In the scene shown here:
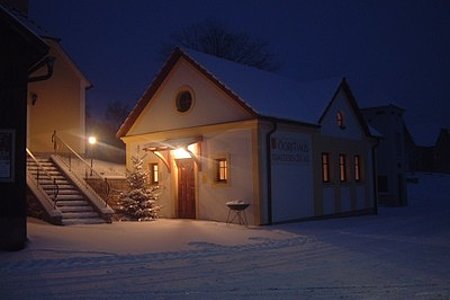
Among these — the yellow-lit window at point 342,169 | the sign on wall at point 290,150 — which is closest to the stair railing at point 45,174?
the sign on wall at point 290,150

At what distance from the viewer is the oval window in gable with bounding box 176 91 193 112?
817 inches

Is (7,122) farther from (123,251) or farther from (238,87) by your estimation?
(238,87)

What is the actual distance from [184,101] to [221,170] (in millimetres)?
3275

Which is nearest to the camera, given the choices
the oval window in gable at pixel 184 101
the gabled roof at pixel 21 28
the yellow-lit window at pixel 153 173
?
the gabled roof at pixel 21 28

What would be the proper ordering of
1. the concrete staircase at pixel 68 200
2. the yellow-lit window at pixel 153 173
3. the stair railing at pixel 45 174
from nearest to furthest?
the concrete staircase at pixel 68 200 < the stair railing at pixel 45 174 < the yellow-lit window at pixel 153 173

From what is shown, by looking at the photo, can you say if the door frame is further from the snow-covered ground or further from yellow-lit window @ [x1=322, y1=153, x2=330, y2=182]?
yellow-lit window @ [x1=322, y1=153, x2=330, y2=182]

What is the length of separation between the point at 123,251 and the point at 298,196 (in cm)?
968

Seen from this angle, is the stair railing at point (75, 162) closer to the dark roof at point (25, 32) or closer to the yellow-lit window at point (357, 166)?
the dark roof at point (25, 32)

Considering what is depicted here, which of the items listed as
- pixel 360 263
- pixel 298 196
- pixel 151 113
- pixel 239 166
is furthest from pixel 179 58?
pixel 360 263

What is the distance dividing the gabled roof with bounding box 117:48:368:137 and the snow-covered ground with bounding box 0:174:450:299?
15.5ft

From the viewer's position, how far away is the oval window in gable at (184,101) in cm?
2075

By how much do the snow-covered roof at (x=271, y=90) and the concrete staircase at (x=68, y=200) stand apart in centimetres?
642

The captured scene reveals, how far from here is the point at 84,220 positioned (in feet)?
56.0

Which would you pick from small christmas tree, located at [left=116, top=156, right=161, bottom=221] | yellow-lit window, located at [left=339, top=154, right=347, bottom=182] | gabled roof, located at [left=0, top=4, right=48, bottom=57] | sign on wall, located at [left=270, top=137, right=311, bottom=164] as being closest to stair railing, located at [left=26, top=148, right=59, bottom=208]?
small christmas tree, located at [left=116, top=156, right=161, bottom=221]
